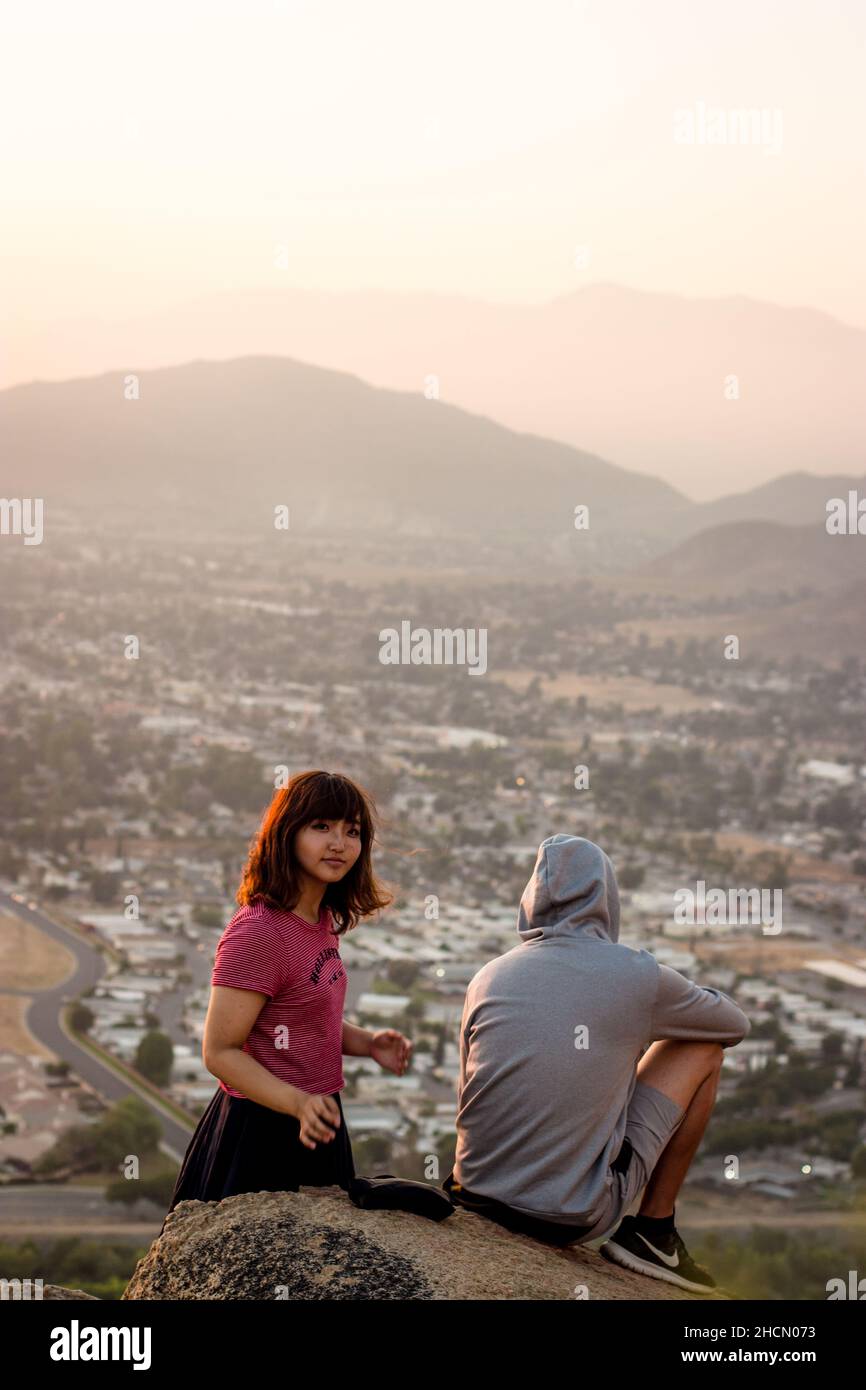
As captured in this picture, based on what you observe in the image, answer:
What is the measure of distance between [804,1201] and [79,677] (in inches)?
1320

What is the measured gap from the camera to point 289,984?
2.63m

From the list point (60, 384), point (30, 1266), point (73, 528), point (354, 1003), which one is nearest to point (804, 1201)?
point (354, 1003)

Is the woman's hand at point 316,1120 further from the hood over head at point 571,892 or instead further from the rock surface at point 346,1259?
the hood over head at point 571,892

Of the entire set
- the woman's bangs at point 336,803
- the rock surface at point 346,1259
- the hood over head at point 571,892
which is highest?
the woman's bangs at point 336,803

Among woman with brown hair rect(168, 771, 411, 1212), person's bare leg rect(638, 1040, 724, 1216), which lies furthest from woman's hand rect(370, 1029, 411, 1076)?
person's bare leg rect(638, 1040, 724, 1216)

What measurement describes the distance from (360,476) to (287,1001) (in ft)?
235

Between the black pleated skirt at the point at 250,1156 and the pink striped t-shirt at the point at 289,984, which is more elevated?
the pink striped t-shirt at the point at 289,984

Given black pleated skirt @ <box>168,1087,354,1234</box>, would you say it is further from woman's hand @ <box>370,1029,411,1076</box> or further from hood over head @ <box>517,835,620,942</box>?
hood over head @ <box>517,835,620,942</box>

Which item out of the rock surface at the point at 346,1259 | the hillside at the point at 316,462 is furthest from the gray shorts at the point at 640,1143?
the hillside at the point at 316,462

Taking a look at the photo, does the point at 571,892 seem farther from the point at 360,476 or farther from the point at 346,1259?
the point at 360,476

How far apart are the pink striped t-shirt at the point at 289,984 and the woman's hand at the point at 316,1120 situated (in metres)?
0.11

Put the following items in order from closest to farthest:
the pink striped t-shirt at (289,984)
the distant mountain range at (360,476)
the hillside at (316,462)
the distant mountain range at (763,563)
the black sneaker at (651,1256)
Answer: the pink striped t-shirt at (289,984) < the black sneaker at (651,1256) < the distant mountain range at (763,563) < the distant mountain range at (360,476) < the hillside at (316,462)

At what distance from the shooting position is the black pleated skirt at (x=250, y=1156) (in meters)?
2.69
